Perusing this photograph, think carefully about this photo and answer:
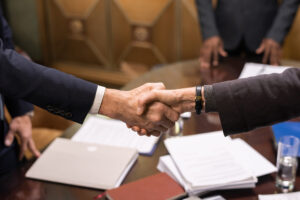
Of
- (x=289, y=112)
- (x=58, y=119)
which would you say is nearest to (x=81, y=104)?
(x=289, y=112)

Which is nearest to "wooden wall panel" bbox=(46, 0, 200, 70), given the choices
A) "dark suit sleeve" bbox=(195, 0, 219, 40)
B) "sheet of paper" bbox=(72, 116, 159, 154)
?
"dark suit sleeve" bbox=(195, 0, 219, 40)

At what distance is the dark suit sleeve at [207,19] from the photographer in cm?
245

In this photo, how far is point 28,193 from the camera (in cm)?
124

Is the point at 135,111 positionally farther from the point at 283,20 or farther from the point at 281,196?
the point at 283,20

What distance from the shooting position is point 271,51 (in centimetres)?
236

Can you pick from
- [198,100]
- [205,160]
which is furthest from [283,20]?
[205,160]

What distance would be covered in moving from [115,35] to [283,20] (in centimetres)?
237

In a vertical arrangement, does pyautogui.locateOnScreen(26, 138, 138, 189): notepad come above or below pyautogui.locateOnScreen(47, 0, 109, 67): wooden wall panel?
above

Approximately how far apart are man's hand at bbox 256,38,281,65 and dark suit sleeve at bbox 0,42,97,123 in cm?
136

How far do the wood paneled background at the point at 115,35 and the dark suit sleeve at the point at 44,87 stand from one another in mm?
2809

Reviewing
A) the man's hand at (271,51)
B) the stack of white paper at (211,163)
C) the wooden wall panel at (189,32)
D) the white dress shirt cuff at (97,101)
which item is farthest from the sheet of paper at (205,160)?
the wooden wall panel at (189,32)

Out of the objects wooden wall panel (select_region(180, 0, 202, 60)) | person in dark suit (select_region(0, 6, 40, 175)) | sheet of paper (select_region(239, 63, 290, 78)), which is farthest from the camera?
wooden wall panel (select_region(180, 0, 202, 60))

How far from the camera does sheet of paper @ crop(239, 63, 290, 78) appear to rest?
209 cm

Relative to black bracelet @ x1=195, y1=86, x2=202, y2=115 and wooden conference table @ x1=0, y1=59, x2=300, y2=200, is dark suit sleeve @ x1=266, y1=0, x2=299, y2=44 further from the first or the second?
black bracelet @ x1=195, y1=86, x2=202, y2=115
